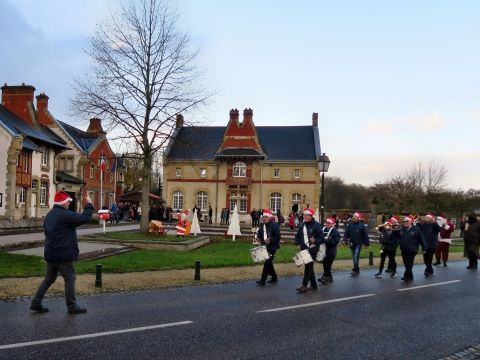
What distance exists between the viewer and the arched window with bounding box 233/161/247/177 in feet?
180

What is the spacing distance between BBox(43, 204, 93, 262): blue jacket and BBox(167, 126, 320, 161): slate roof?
151 ft

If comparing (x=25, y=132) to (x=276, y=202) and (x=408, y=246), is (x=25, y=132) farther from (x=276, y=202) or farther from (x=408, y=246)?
(x=408, y=246)

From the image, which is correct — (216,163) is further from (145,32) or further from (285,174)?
(145,32)

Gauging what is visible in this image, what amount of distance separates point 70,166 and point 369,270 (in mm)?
39132

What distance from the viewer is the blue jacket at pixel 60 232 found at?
26.3 ft

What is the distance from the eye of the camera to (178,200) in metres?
56.2

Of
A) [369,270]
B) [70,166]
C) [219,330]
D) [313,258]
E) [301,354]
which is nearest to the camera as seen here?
[301,354]

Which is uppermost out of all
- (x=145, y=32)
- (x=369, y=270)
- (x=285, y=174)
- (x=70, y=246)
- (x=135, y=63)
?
(x=145, y=32)

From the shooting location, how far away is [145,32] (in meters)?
26.0

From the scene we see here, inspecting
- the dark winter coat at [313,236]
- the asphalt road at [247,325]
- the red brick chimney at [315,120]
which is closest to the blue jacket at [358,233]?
the asphalt road at [247,325]

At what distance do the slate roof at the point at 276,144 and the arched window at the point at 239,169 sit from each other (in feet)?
8.89

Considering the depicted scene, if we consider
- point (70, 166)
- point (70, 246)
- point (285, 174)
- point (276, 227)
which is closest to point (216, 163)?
point (285, 174)

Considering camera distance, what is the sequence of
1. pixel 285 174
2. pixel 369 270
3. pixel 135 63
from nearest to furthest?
1. pixel 369 270
2. pixel 135 63
3. pixel 285 174

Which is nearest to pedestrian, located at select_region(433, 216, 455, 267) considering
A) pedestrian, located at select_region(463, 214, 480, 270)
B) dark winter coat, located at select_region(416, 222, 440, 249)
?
pedestrian, located at select_region(463, 214, 480, 270)
